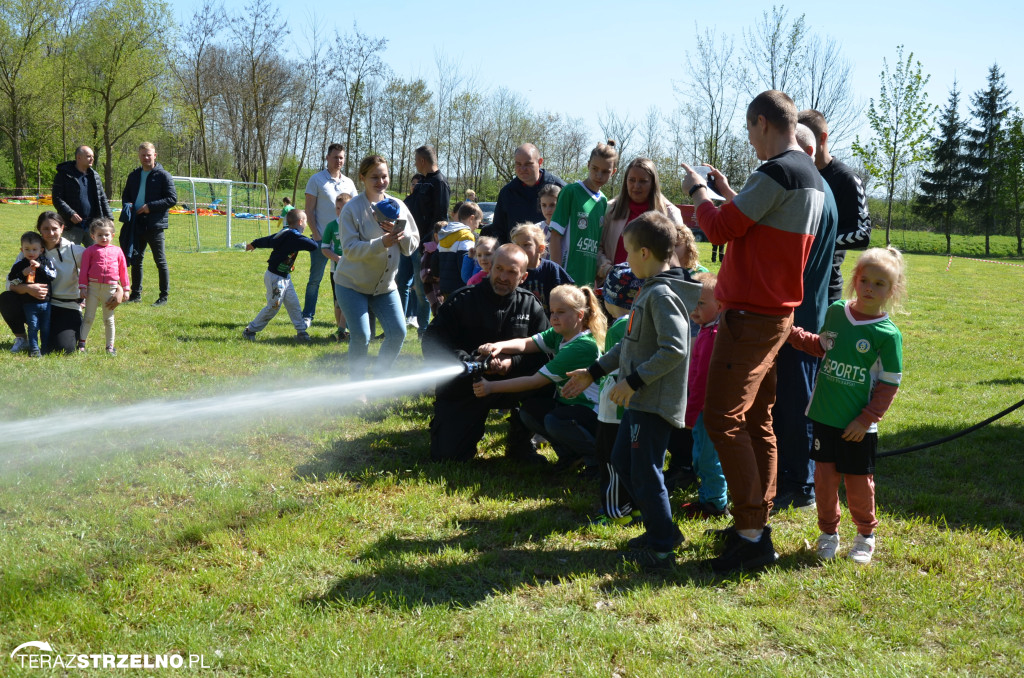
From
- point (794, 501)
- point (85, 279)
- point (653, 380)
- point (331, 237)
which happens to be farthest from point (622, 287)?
point (85, 279)

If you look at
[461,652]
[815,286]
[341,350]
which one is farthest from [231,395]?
[815,286]

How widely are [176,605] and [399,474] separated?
217 centimetres

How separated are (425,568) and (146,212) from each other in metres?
10.1

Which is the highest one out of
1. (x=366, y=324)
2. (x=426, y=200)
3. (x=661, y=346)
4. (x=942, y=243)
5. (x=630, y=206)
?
(x=942, y=243)

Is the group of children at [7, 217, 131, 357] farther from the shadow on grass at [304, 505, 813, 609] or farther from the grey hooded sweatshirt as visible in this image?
the grey hooded sweatshirt

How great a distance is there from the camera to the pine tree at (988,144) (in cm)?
5541

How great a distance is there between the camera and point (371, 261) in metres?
7.16

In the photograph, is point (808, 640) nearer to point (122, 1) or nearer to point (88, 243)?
point (88, 243)

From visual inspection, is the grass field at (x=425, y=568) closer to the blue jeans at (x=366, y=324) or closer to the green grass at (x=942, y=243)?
the blue jeans at (x=366, y=324)

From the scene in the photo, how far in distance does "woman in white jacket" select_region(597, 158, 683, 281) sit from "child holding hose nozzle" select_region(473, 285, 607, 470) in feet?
3.19

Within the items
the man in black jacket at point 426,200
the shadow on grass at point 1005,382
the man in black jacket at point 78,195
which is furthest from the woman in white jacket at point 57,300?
the shadow on grass at point 1005,382

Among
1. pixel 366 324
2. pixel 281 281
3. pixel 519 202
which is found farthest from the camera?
pixel 281 281

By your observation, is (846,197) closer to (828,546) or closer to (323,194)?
(828,546)

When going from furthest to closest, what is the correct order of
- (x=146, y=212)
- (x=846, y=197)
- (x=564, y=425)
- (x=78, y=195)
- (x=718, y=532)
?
1. (x=146, y=212)
2. (x=78, y=195)
3. (x=564, y=425)
4. (x=846, y=197)
5. (x=718, y=532)
